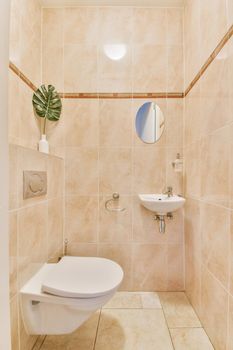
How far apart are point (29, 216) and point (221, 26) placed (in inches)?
62.3

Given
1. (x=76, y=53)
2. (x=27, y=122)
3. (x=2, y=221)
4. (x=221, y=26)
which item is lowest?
(x=2, y=221)

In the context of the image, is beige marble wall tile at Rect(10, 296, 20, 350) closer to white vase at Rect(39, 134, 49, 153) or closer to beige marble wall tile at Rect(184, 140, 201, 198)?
white vase at Rect(39, 134, 49, 153)

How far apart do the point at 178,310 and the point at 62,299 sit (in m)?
1.04

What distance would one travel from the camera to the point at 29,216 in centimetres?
126

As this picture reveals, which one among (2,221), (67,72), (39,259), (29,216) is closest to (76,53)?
(67,72)

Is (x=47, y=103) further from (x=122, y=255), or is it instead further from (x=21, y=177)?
(x=122, y=255)

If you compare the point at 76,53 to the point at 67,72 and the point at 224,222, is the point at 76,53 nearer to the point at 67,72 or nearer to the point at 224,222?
the point at 67,72

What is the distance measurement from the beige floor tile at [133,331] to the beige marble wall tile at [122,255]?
29 centimetres

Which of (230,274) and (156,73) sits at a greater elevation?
(156,73)

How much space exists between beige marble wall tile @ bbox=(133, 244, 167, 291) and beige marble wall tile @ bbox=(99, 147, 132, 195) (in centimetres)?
56

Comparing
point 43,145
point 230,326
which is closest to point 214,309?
point 230,326

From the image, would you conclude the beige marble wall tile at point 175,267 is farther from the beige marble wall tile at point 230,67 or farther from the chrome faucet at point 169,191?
the beige marble wall tile at point 230,67

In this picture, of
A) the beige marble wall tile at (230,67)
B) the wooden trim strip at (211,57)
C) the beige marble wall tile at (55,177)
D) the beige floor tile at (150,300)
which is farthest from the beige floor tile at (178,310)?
the wooden trim strip at (211,57)

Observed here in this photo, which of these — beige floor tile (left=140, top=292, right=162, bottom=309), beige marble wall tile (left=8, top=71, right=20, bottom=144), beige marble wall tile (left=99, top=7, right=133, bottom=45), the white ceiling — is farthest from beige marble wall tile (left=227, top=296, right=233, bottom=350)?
the white ceiling
